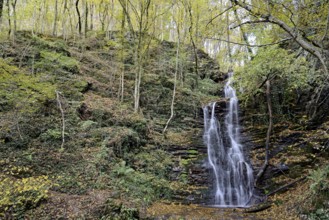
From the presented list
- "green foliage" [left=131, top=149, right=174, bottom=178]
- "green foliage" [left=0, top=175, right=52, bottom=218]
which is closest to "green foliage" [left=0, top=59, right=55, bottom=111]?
"green foliage" [left=0, top=175, right=52, bottom=218]

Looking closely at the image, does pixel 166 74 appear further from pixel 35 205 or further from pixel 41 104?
pixel 35 205

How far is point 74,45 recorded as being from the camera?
19.2m

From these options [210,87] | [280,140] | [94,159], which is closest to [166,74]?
[210,87]

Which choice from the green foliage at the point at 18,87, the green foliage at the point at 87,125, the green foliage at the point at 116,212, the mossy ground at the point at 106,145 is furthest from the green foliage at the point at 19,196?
the green foliage at the point at 87,125

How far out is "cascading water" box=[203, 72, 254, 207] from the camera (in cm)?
988

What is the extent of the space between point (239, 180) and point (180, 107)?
630 cm

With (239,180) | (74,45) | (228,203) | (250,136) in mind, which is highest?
(74,45)

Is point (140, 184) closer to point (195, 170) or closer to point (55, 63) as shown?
point (195, 170)

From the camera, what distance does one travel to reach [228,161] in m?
11.4

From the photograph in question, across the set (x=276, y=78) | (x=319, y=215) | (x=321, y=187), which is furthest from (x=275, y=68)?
(x=319, y=215)

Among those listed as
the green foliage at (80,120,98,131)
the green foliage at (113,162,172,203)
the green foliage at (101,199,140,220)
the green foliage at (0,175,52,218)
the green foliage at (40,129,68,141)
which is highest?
the green foliage at (80,120,98,131)

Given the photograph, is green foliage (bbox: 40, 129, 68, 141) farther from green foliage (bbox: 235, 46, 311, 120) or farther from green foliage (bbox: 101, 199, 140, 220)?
green foliage (bbox: 235, 46, 311, 120)

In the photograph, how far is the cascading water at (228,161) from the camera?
9.88 metres

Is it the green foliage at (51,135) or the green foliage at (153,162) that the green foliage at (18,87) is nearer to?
the green foliage at (51,135)
